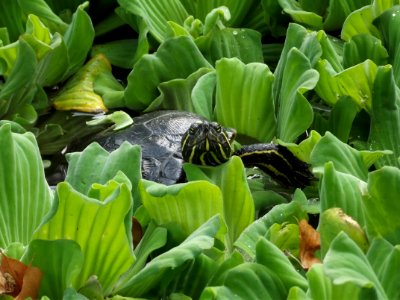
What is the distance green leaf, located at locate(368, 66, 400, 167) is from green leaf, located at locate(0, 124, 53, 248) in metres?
0.76

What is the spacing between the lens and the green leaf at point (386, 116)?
2.22 meters

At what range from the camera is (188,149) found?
2301mm

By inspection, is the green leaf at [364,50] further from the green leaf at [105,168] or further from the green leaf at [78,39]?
the green leaf at [105,168]

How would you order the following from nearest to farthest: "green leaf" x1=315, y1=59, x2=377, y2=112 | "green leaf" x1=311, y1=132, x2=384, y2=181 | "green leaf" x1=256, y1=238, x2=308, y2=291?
"green leaf" x1=256, y1=238, x2=308, y2=291, "green leaf" x1=311, y1=132, x2=384, y2=181, "green leaf" x1=315, y1=59, x2=377, y2=112

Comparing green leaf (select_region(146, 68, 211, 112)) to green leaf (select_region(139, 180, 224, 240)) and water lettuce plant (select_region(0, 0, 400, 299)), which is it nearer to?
water lettuce plant (select_region(0, 0, 400, 299))

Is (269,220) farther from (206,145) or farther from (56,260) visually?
(56,260)

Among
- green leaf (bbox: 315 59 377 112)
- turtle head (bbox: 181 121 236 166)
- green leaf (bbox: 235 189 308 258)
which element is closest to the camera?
green leaf (bbox: 235 189 308 258)

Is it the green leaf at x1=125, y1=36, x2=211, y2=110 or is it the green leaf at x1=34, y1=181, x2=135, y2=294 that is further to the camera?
the green leaf at x1=125, y1=36, x2=211, y2=110

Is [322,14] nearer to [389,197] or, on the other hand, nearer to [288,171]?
[288,171]

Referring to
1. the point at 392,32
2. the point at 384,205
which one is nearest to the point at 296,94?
the point at 392,32

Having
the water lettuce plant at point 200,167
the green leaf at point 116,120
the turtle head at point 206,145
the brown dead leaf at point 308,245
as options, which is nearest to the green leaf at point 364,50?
the water lettuce plant at point 200,167

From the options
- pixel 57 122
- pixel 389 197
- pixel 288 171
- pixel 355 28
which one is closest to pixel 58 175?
pixel 57 122

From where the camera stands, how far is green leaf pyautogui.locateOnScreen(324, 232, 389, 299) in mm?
1319

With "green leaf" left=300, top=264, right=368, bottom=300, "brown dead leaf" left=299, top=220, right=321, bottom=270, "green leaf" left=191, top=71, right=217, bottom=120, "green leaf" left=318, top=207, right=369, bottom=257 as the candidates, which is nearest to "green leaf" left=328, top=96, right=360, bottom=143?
"green leaf" left=191, top=71, right=217, bottom=120
